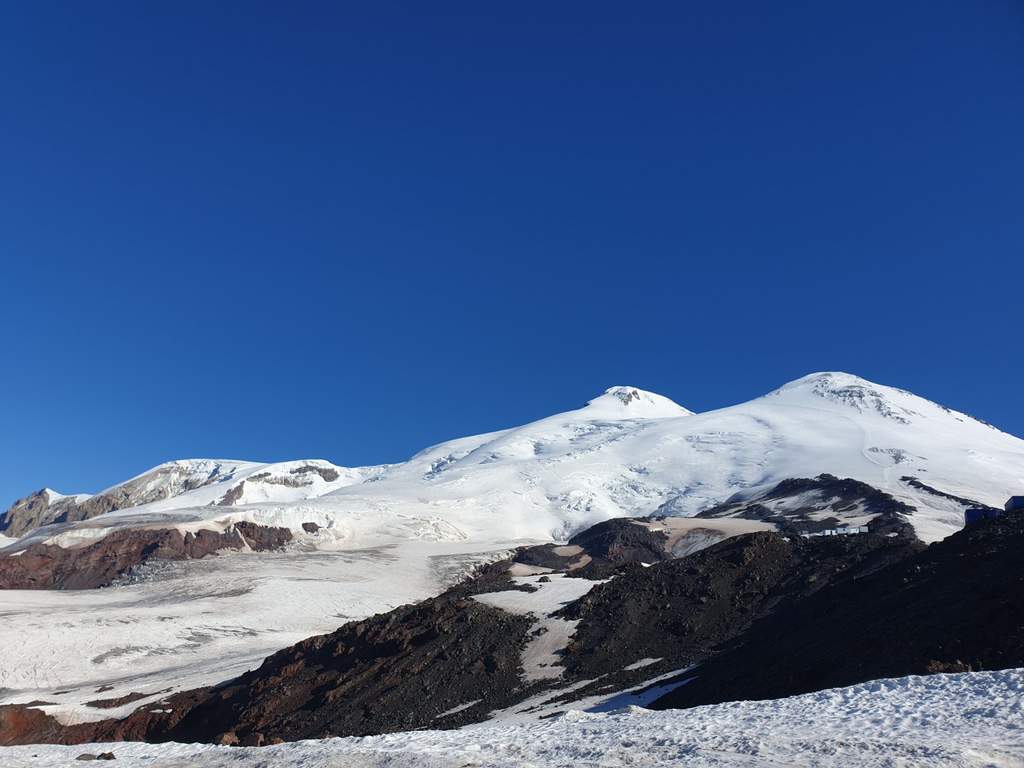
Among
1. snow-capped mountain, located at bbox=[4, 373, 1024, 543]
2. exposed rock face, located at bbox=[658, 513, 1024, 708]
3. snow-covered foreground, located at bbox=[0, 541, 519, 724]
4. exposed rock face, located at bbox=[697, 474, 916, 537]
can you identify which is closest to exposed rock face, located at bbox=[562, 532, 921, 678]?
exposed rock face, located at bbox=[658, 513, 1024, 708]

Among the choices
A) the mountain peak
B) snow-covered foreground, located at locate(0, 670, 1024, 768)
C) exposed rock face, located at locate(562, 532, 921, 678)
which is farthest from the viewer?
the mountain peak

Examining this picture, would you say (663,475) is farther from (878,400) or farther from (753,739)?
(753,739)

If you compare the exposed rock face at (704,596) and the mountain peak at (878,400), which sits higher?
the mountain peak at (878,400)

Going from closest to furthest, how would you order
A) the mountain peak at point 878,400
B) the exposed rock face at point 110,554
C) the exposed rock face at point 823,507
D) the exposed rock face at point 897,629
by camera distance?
the exposed rock face at point 897,629 → the exposed rock face at point 823,507 → the exposed rock face at point 110,554 → the mountain peak at point 878,400

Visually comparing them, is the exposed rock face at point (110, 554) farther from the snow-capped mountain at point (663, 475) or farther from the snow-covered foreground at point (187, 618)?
the snow-covered foreground at point (187, 618)

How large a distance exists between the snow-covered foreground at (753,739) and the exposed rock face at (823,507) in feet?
183

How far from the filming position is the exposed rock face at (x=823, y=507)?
7831cm

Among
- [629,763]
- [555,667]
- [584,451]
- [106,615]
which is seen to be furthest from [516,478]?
[629,763]

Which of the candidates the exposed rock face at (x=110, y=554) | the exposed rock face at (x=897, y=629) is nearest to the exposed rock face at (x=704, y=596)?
the exposed rock face at (x=897, y=629)

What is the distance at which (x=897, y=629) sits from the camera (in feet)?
71.1

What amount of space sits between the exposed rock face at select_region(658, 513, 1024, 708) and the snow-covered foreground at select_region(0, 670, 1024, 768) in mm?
3522

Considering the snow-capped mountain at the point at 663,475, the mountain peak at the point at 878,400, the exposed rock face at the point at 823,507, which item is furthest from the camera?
the mountain peak at the point at 878,400

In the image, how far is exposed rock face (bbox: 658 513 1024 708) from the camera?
18.6 metres

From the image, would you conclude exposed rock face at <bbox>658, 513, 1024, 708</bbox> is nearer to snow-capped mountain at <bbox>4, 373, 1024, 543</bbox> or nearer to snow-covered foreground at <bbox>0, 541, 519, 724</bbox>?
snow-covered foreground at <bbox>0, 541, 519, 724</bbox>
